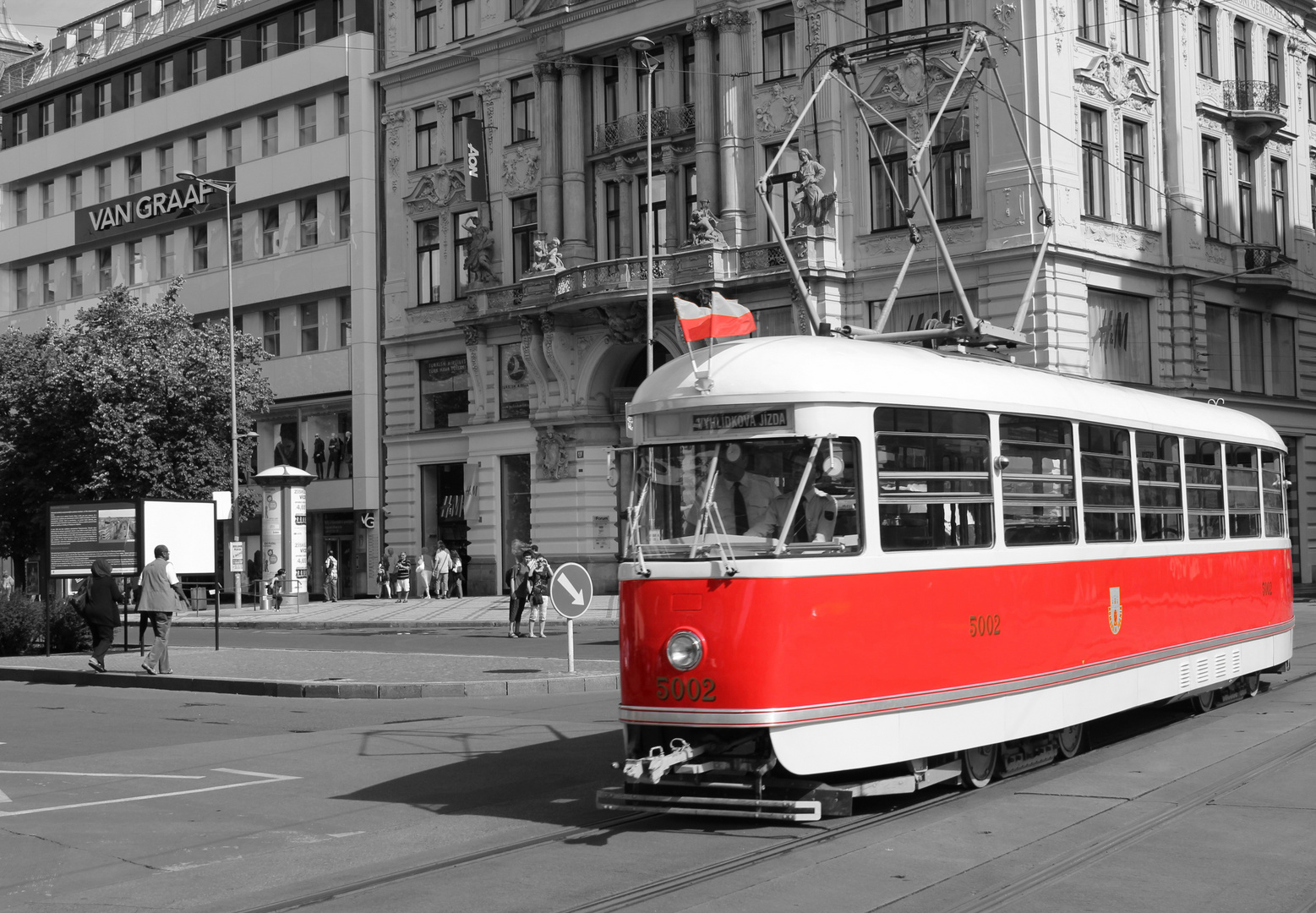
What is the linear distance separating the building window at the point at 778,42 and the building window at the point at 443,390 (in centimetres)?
1366

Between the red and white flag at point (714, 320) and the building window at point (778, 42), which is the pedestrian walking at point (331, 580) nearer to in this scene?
the building window at point (778, 42)

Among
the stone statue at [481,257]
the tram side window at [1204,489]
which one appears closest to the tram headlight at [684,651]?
the tram side window at [1204,489]

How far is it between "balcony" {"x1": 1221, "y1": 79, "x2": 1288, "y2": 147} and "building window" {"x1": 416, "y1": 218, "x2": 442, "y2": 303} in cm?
2314

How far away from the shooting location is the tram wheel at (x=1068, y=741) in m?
10.9

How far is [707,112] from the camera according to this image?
3953 cm

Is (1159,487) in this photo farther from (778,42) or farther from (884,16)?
(778,42)

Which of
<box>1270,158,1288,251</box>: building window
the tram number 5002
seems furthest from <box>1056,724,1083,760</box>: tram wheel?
<box>1270,158,1288,251</box>: building window

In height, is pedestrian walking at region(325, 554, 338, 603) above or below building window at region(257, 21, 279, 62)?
below

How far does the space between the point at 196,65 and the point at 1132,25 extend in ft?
111

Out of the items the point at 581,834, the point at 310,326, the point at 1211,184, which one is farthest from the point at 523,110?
the point at 581,834

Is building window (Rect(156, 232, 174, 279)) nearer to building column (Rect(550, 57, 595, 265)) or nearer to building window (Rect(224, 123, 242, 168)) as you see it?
building window (Rect(224, 123, 242, 168))

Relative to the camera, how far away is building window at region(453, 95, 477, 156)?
4691 cm

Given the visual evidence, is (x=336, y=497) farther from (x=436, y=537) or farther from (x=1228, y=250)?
(x=1228, y=250)

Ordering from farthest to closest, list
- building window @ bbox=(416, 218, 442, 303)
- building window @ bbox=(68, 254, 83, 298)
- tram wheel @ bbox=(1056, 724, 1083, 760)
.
Answer: 1. building window @ bbox=(68, 254, 83, 298)
2. building window @ bbox=(416, 218, 442, 303)
3. tram wheel @ bbox=(1056, 724, 1083, 760)
